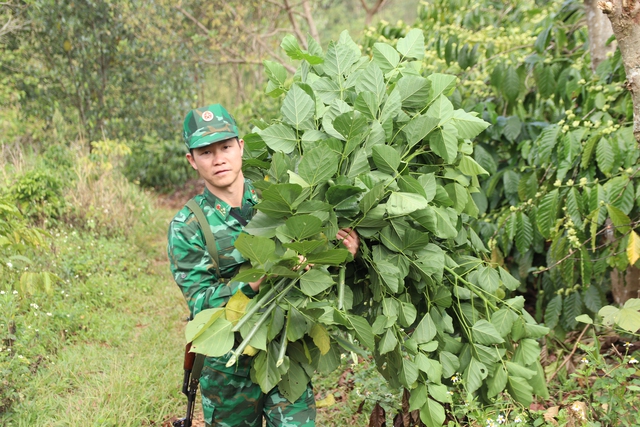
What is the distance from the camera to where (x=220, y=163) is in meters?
2.06

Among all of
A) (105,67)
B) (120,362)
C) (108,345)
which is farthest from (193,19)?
(120,362)

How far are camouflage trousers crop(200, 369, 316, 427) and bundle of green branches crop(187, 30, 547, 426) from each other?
0.23 m

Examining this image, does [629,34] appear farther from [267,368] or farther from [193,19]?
[193,19]

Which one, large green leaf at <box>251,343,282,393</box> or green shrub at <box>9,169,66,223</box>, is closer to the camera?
large green leaf at <box>251,343,282,393</box>

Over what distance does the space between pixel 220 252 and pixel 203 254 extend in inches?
2.3

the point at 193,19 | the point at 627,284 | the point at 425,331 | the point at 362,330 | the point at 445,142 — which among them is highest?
the point at 193,19

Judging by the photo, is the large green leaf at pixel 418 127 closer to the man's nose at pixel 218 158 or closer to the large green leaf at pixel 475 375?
the man's nose at pixel 218 158

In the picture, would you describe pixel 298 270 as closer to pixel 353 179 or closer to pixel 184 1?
pixel 353 179

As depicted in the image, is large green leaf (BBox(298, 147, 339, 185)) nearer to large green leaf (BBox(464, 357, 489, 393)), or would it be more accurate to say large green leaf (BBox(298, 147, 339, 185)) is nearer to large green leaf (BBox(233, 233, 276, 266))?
large green leaf (BBox(233, 233, 276, 266))

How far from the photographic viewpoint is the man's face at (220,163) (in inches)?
81.4

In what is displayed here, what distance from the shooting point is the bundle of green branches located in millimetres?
1648

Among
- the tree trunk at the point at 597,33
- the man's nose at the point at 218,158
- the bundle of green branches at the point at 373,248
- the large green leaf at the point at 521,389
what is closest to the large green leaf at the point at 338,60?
the bundle of green branches at the point at 373,248

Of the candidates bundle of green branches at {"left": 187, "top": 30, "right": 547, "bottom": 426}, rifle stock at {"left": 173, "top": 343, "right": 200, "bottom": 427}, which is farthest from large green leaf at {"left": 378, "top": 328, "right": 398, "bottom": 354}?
rifle stock at {"left": 173, "top": 343, "right": 200, "bottom": 427}

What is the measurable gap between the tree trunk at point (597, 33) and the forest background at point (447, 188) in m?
0.01
